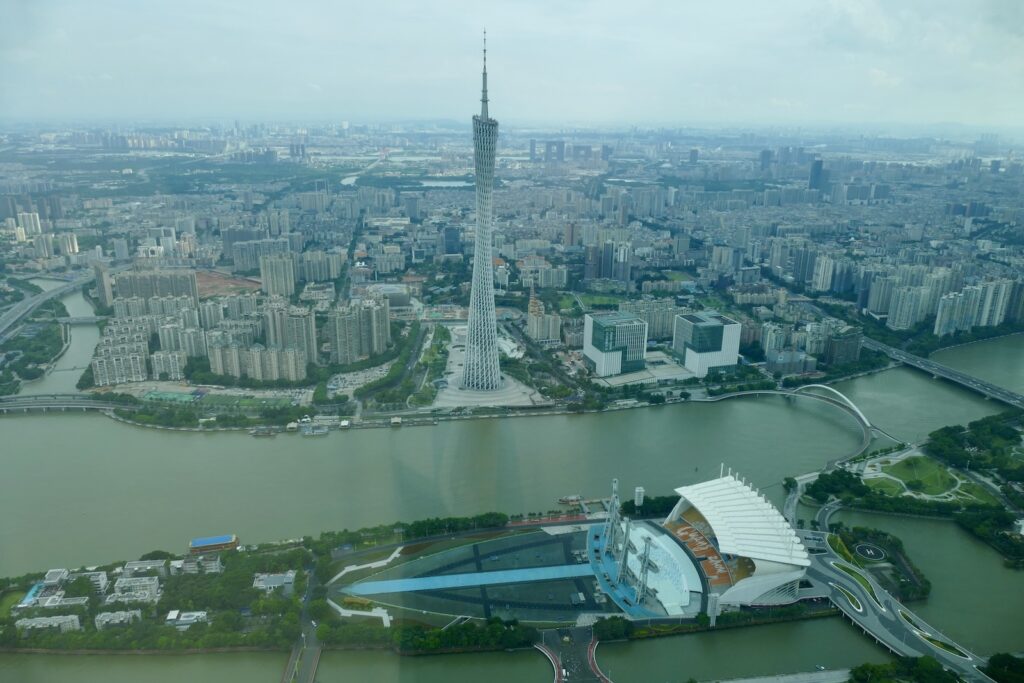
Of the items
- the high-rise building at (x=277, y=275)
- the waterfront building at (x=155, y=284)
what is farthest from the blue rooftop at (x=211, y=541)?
the high-rise building at (x=277, y=275)

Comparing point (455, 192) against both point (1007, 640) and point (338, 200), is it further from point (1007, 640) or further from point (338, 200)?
point (1007, 640)

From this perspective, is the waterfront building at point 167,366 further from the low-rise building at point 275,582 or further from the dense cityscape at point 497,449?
the low-rise building at point 275,582

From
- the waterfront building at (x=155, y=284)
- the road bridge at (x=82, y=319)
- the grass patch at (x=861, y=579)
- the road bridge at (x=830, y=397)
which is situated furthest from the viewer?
the waterfront building at (x=155, y=284)

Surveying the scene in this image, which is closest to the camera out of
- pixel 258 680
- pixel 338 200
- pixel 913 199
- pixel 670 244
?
pixel 258 680

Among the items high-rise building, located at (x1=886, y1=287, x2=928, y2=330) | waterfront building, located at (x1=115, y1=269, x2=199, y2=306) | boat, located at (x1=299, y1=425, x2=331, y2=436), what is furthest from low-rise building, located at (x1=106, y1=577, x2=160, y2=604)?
high-rise building, located at (x1=886, y1=287, x2=928, y2=330)

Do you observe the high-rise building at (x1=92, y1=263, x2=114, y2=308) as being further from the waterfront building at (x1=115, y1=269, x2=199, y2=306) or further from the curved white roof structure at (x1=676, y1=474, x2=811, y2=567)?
the curved white roof structure at (x1=676, y1=474, x2=811, y2=567)

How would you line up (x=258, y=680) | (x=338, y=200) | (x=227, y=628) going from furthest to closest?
(x=338, y=200)
(x=227, y=628)
(x=258, y=680)

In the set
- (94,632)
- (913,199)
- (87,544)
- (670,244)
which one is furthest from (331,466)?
(913,199)
